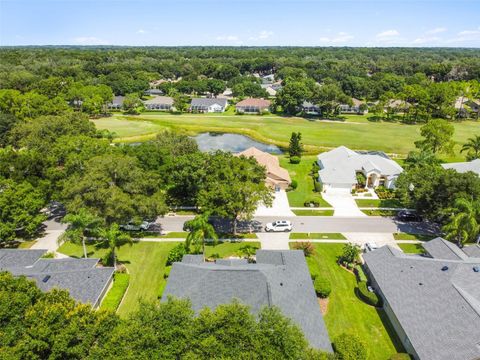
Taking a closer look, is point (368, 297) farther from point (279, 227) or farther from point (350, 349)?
point (279, 227)

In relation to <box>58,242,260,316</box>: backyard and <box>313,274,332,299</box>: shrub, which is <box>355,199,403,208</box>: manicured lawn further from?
<box>313,274,332,299</box>: shrub

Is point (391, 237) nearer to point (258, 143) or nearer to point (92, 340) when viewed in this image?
point (92, 340)

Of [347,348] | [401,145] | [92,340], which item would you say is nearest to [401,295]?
[347,348]

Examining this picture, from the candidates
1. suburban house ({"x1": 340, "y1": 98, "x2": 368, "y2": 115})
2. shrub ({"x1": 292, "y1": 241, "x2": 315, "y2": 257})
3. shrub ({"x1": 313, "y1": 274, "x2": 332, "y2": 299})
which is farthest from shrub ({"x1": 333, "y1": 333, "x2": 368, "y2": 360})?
suburban house ({"x1": 340, "y1": 98, "x2": 368, "y2": 115})

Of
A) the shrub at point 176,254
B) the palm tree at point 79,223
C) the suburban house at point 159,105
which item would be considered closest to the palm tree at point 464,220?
the shrub at point 176,254

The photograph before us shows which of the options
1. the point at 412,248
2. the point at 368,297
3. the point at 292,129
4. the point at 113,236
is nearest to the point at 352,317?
the point at 368,297
